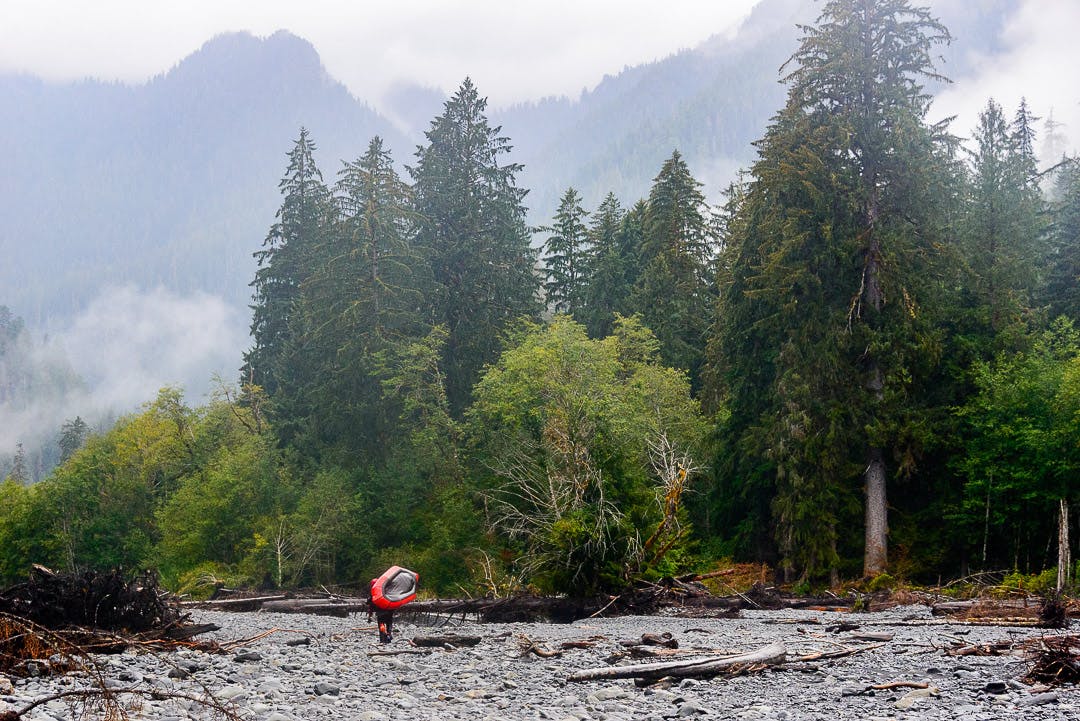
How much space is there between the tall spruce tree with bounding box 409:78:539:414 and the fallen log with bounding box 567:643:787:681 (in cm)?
2657

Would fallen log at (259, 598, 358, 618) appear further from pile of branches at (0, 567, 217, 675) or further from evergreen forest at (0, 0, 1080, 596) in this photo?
pile of branches at (0, 567, 217, 675)

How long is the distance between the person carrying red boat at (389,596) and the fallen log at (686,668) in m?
4.14

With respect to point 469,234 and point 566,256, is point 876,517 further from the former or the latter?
point 566,256

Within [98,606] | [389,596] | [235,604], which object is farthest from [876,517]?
[98,606]

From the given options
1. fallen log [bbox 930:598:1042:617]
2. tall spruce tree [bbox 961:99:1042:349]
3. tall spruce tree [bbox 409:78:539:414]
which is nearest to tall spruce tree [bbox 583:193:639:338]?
tall spruce tree [bbox 409:78:539:414]

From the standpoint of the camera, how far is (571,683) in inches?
312

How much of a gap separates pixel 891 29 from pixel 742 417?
11171 millimetres

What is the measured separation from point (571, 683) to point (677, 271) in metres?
31.6

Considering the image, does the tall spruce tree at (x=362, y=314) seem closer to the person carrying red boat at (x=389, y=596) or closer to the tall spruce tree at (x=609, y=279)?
the tall spruce tree at (x=609, y=279)

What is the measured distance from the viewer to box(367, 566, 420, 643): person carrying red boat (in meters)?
11.4

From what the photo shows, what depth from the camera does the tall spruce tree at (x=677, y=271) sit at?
3666cm

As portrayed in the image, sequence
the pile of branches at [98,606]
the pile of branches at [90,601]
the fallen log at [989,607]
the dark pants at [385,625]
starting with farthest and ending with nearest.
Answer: the dark pants at [385,625] → the fallen log at [989,607] → the pile of branches at [90,601] → the pile of branches at [98,606]

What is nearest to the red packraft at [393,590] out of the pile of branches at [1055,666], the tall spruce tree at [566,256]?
the pile of branches at [1055,666]

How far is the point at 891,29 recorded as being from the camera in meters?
21.4
